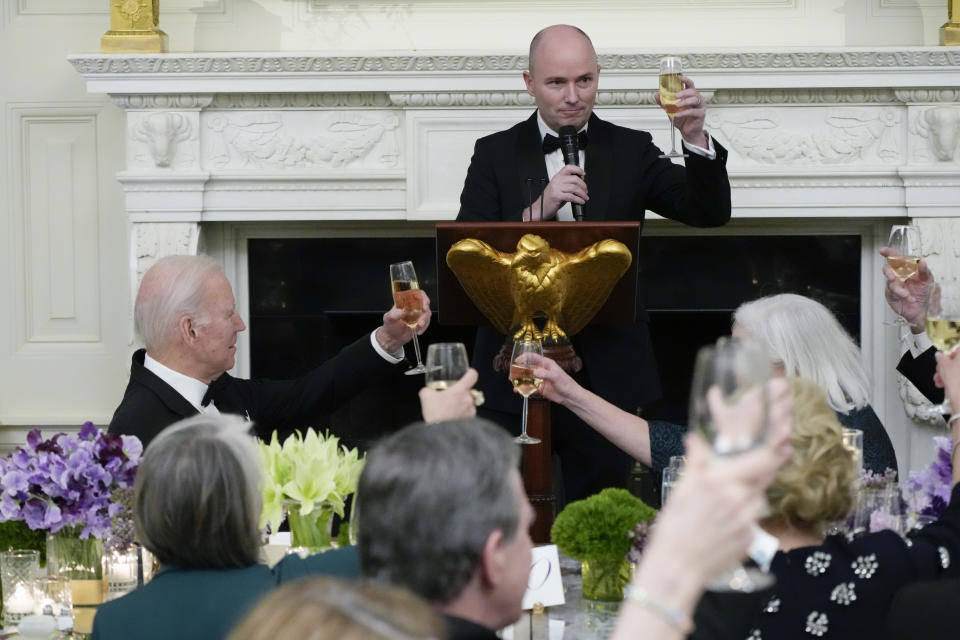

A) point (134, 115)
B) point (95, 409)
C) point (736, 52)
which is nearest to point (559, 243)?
point (736, 52)

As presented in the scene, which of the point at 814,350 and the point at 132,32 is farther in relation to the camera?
the point at 132,32

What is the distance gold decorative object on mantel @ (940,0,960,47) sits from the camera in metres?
4.40

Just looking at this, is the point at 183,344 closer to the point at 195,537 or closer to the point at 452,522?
the point at 195,537

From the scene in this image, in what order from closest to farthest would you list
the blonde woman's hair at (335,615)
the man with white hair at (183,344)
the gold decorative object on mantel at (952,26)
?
1. the blonde woman's hair at (335,615)
2. the man with white hair at (183,344)
3. the gold decorative object on mantel at (952,26)

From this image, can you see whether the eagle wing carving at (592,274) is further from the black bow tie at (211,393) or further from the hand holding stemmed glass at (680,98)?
the black bow tie at (211,393)

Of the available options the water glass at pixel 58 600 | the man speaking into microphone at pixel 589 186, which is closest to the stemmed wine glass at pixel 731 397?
the water glass at pixel 58 600

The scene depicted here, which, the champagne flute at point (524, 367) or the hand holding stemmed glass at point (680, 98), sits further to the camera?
the hand holding stemmed glass at point (680, 98)

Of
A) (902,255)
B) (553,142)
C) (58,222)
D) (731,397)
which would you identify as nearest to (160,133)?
(58,222)

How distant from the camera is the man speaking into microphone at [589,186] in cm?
300

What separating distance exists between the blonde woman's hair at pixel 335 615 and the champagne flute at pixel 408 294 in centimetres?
163

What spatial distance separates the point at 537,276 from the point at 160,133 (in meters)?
2.36

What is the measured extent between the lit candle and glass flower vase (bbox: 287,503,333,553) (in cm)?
43

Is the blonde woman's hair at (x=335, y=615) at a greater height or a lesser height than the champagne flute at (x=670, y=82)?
lesser

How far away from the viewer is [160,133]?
4457 mm
